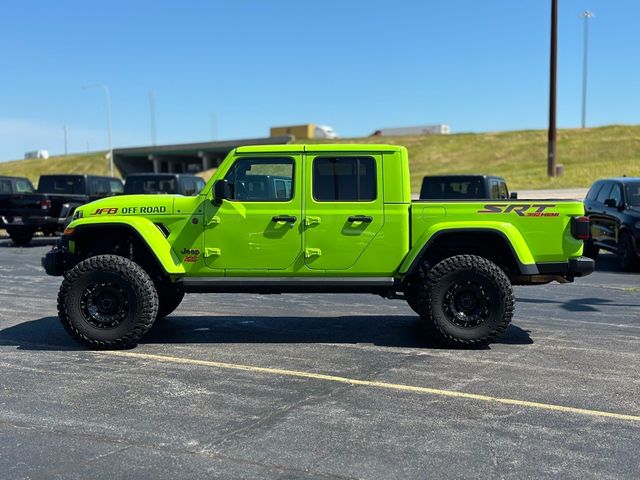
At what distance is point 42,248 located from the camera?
57.3ft

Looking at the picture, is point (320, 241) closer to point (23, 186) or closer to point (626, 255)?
point (626, 255)

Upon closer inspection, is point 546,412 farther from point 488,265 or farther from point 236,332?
point 236,332

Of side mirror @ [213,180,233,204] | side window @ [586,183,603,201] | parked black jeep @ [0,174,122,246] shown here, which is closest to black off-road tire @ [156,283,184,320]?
side mirror @ [213,180,233,204]

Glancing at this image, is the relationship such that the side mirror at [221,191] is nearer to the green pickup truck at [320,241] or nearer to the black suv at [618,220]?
the green pickup truck at [320,241]

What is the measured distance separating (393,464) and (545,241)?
3.41m

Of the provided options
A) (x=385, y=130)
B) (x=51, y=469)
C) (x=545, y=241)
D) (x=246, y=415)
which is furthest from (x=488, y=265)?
(x=385, y=130)

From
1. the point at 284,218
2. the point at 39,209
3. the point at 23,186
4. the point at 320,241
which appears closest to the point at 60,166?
the point at 23,186

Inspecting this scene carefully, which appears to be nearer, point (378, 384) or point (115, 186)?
point (378, 384)

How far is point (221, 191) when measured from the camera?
6.15 m

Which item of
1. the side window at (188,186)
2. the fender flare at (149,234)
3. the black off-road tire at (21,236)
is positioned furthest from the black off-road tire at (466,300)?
the black off-road tire at (21,236)

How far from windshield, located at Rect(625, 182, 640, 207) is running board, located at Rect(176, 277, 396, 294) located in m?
7.96

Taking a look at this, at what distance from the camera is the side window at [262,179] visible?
6.33 m

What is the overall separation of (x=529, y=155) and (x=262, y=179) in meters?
56.4

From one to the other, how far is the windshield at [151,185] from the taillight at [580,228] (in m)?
11.7
